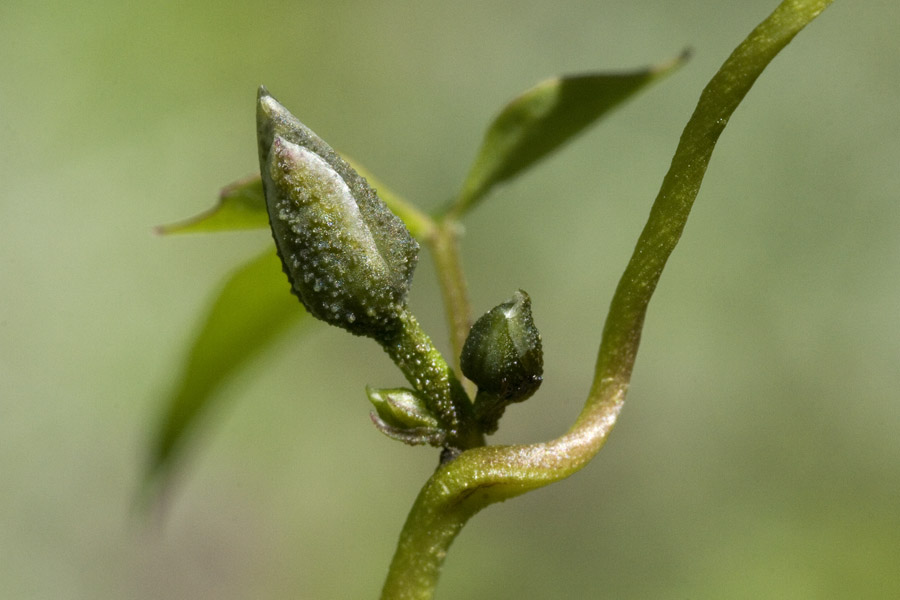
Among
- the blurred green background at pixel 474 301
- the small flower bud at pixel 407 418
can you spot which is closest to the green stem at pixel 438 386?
the small flower bud at pixel 407 418

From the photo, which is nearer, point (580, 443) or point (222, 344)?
point (580, 443)

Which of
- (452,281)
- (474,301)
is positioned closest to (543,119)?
(452,281)

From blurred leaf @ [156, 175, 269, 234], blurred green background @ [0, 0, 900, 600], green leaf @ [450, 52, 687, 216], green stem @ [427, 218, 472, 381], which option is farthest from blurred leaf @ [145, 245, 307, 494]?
blurred green background @ [0, 0, 900, 600]

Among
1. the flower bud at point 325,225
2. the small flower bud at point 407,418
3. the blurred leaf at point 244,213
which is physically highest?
the flower bud at point 325,225

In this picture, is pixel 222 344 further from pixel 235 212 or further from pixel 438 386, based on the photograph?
pixel 438 386

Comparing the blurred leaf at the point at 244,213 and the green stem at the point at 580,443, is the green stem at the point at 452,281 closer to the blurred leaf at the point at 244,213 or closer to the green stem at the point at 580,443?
the blurred leaf at the point at 244,213

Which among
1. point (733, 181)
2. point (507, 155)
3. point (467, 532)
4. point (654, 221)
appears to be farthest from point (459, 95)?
point (654, 221)
